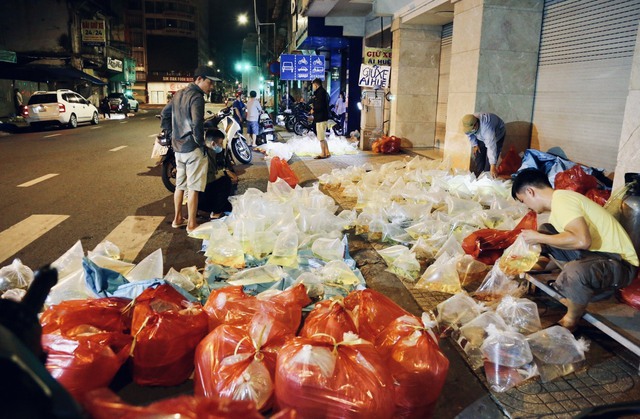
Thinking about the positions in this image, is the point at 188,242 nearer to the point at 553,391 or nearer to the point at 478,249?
the point at 478,249

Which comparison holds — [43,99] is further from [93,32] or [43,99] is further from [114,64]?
[114,64]

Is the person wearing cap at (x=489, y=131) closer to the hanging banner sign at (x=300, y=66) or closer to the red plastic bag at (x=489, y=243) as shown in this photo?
the red plastic bag at (x=489, y=243)

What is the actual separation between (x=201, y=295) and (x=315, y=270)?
0.98 m

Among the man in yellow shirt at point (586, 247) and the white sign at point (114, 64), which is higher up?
the white sign at point (114, 64)

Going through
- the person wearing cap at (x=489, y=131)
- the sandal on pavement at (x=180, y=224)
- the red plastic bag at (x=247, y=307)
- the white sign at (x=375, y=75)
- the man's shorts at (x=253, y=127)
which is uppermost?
the white sign at (x=375, y=75)

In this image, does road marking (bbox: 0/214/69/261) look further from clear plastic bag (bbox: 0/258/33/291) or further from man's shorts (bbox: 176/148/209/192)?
man's shorts (bbox: 176/148/209/192)

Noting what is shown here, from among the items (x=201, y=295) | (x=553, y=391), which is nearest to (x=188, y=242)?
(x=201, y=295)

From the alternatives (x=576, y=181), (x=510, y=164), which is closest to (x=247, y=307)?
(x=576, y=181)

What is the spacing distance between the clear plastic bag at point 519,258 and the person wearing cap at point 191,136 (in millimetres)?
3592

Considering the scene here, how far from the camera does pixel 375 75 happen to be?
1238 cm

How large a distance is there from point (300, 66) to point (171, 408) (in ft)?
64.4

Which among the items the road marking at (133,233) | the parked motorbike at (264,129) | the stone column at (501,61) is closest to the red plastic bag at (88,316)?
the road marking at (133,233)

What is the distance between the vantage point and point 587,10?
23.4 feet

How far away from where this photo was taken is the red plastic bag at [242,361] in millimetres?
2291
